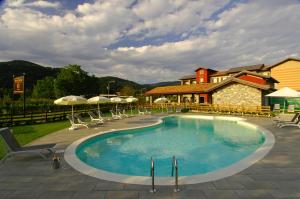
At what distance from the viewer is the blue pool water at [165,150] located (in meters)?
A: 9.16

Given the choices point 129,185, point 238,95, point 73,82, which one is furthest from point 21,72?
point 129,185

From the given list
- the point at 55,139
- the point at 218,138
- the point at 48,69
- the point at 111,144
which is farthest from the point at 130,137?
the point at 48,69

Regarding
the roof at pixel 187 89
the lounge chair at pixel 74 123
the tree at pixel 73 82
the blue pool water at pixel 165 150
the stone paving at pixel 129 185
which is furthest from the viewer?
the tree at pixel 73 82

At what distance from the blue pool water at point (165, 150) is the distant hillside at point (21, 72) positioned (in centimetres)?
6609

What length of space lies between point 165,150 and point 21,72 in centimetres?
7694

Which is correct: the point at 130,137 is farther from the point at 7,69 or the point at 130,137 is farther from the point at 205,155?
the point at 7,69

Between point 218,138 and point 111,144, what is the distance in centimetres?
698

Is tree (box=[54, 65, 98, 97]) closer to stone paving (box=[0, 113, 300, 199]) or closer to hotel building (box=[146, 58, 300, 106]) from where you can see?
hotel building (box=[146, 58, 300, 106])

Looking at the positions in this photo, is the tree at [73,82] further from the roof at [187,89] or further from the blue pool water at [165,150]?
the blue pool water at [165,150]

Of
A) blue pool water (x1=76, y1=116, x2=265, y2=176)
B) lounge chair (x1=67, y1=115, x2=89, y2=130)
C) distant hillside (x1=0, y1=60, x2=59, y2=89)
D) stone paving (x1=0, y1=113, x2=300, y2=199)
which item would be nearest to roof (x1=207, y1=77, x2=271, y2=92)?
blue pool water (x1=76, y1=116, x2=265, y2=176)

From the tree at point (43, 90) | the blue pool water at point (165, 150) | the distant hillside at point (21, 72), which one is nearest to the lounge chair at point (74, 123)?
the blue pool water at point (165, 150)

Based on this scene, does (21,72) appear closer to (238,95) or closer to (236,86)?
(236,86)

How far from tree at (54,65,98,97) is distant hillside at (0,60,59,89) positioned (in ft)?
55.9

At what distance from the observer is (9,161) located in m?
7.91
